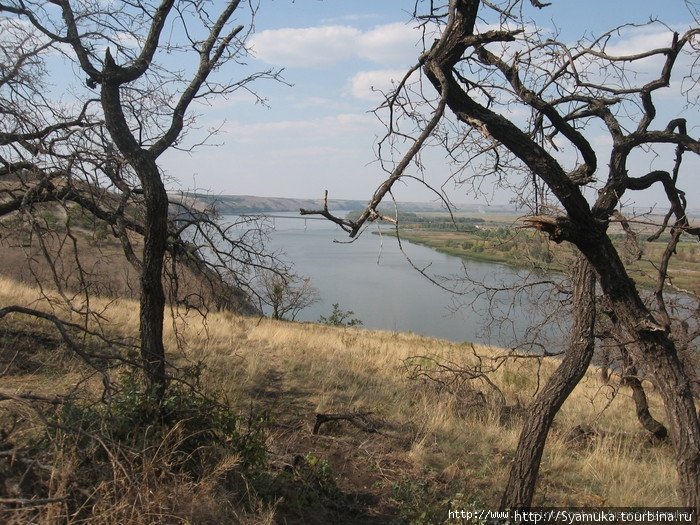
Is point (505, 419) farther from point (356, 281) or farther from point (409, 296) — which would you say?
point (356, 281)

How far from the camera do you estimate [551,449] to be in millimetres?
6824

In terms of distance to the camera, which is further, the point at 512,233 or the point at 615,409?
the point at 615,409

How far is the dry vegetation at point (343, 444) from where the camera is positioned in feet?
12.0

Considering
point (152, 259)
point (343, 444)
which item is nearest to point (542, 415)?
point (343, 444)

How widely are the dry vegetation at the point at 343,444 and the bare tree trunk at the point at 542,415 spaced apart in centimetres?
32

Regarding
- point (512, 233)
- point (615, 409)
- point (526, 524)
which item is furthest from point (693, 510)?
point (615, 409)

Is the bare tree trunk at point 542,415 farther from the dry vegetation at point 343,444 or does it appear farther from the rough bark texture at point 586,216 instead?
the dry vegetation at point 343,444

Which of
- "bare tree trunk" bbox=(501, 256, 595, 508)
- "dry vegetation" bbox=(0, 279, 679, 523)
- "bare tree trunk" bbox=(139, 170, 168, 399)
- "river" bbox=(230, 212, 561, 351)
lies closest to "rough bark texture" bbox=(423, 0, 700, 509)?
"bare tree trunk" bbox=(501, 256, 595, 508)

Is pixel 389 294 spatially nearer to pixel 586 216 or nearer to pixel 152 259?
pixel 152 259

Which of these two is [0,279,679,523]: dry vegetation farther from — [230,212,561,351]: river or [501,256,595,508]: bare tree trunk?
[230,212,561,351]: river

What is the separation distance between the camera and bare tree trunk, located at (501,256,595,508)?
4.16 meters

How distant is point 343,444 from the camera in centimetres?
611

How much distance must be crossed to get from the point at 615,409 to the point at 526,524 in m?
7.60

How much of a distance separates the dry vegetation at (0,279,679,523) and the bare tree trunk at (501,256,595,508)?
323mm
